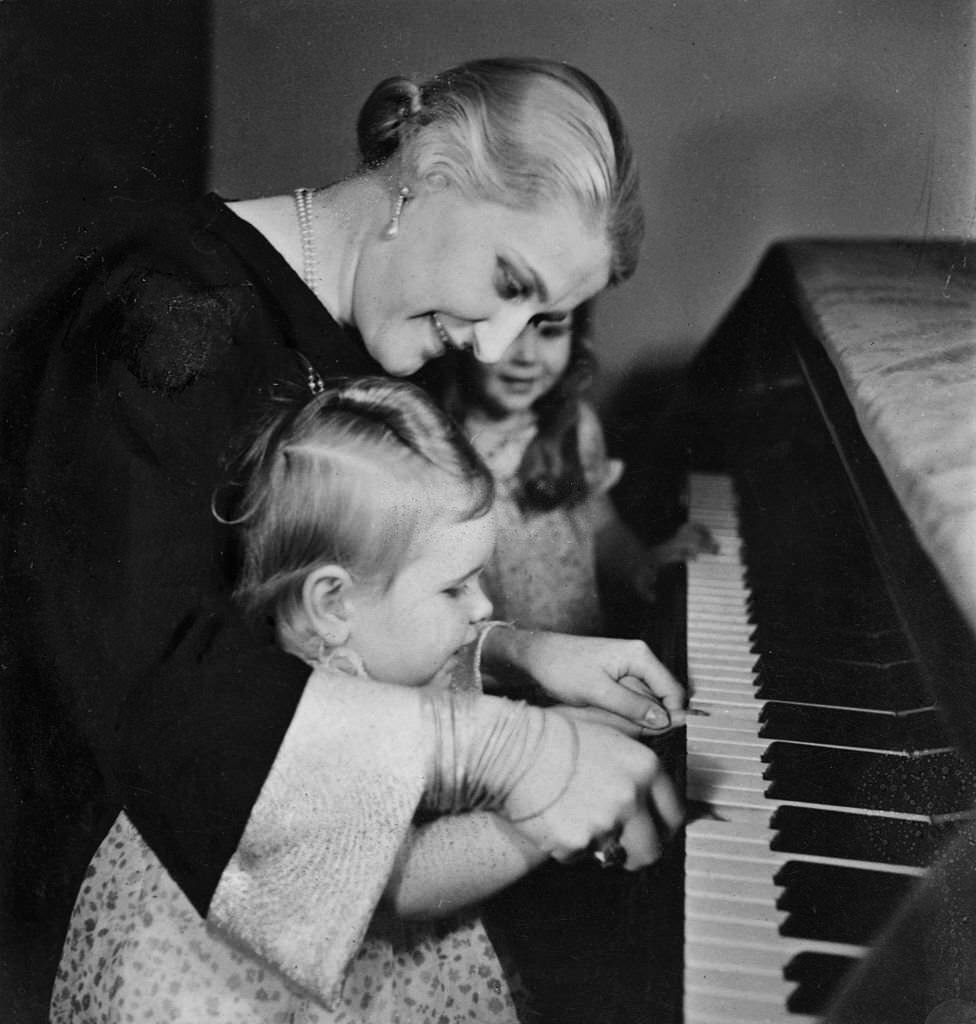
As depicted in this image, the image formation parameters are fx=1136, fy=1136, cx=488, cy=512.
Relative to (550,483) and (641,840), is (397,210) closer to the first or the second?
(550,483)

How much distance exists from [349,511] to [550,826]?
1.16 ft

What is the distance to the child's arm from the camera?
108cm

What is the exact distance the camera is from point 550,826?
108 centimetres

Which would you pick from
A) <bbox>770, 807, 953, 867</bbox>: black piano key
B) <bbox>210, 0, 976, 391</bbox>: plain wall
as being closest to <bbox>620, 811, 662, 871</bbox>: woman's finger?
<bbox>770, 807, 953, 867</bbox>: black piano key

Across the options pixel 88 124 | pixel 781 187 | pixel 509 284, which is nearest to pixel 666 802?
pixel 509 284

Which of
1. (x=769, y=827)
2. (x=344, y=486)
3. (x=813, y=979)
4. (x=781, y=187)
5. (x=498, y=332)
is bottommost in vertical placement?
(x=813, y=979)

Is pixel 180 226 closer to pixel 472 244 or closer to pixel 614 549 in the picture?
pixel 472 244

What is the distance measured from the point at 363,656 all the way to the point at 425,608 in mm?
74

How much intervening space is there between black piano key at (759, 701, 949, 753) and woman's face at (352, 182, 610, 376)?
1.50 feet

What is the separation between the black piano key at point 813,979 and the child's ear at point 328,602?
0.50 meters

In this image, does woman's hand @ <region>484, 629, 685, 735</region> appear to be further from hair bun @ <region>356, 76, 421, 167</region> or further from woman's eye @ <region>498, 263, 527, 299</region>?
hair bun @ <region>356, 76, 421, 167</region>

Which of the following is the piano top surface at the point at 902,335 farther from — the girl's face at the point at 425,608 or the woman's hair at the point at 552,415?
the girl's face at the point at 425,608

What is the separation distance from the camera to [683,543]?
46.6 inches

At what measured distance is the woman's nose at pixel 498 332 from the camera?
109cm
